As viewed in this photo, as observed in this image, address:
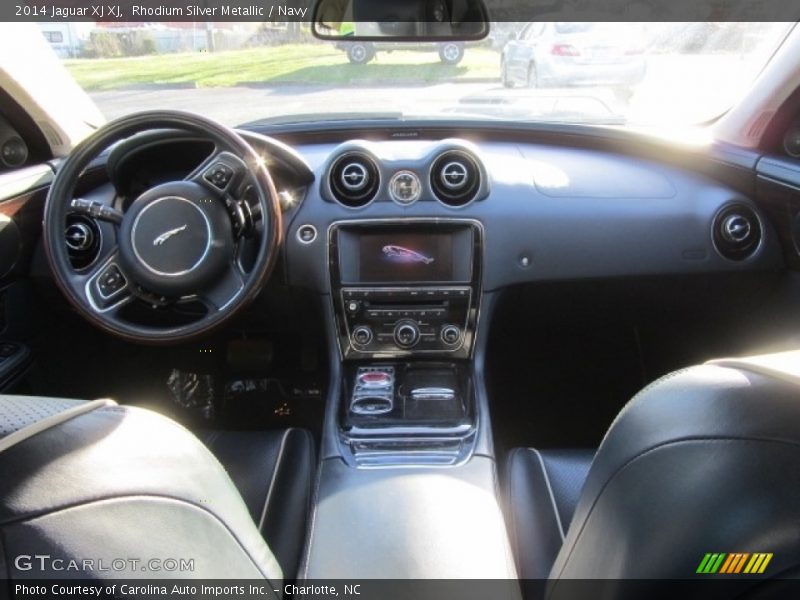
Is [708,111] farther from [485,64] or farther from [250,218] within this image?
[250,218]

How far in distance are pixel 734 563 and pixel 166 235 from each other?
2.10 meters

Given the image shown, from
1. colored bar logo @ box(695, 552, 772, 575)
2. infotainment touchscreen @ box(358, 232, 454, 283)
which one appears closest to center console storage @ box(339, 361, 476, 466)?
infotainment touchscreen @ box(358, 232, 454, 283)

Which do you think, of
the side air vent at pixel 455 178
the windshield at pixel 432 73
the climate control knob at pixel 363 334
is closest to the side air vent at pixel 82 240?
the windshield at pixel 432 73

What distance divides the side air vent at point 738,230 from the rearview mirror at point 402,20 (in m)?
1.20

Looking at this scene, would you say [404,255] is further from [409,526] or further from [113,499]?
[113,499]

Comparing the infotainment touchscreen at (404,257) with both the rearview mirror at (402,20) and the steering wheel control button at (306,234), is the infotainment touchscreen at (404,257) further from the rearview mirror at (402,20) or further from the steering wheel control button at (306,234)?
the rearview mirror at (402,20)

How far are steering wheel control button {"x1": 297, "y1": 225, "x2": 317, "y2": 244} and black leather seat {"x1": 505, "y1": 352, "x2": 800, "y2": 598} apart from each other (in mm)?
1877

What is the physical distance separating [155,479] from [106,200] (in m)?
2.08

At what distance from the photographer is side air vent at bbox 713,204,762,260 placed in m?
3.06

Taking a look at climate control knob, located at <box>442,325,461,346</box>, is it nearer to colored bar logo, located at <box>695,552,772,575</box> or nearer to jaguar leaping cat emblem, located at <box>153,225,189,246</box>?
jaguar leaping cat emblem, located at <box>153,225,189,246</box>

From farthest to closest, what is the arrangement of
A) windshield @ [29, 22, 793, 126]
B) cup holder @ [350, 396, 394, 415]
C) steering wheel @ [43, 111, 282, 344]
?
windshield @ [29, 22, 793, 126]
cup holder @ [350, 396, 394, 415]
steering wheel @ [43, 111, 282, 344]

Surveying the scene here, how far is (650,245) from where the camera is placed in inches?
122

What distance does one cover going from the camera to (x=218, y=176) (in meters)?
2.66

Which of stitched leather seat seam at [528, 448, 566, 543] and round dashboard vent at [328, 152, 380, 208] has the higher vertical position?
round dashboard vent at [328, 152, 380, 208]
